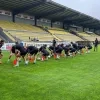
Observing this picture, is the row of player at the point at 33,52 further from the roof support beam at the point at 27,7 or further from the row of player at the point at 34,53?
the roof support beam at the point at 27,7

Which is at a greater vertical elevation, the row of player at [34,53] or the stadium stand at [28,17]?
the stadium stand at [28,17]

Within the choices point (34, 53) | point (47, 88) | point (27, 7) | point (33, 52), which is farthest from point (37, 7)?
point (47, 88)

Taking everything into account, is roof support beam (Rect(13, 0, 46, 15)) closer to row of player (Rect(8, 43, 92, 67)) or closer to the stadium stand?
the stadium stand

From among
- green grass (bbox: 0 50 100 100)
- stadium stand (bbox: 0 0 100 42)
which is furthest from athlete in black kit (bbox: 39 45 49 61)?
stadium stand (bbox: 0 0 100 42)

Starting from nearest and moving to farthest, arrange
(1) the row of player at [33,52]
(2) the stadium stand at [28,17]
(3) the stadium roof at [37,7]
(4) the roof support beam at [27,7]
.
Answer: (1) the row of player at [33,52]
(2) the stadium stand at [28,17]
(3) the stadium roof at [37,7]
(4) the roof support beam at [27,7]

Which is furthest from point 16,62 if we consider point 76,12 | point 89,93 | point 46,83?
point 76,12

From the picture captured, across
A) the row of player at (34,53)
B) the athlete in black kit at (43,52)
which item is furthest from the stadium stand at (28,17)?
the athlete in black kit at (43,52)

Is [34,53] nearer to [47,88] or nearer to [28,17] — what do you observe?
[47,88]

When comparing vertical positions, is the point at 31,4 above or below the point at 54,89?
above

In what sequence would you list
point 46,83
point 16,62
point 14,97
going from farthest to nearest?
1. point 16,62
2. point 46,83
3. point 14,97

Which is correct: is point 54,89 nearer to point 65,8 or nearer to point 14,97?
point 14,97

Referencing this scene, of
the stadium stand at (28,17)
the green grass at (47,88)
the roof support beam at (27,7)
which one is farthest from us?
the roof support beam at (27,7)

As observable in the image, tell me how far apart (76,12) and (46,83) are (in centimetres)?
6049

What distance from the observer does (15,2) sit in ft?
157
